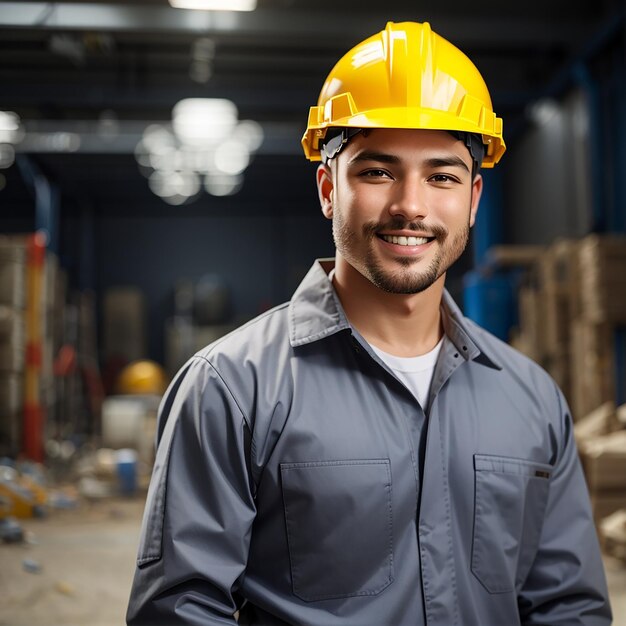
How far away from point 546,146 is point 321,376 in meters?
8.74

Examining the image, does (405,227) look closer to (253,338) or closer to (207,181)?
(253,338)

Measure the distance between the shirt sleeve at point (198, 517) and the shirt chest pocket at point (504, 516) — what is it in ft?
1.68

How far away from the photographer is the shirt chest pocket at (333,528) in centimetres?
151

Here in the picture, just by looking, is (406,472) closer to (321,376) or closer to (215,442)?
(321,376)

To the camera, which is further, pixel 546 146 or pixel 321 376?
pixel 546 146

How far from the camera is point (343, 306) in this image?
1761 mm

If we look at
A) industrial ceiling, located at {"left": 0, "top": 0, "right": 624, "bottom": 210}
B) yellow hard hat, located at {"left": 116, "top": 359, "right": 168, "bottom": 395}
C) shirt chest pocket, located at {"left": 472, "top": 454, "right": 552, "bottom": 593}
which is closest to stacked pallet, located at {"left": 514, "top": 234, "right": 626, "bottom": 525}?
industrial ceiling, located at {"left": 0, "top": 0, "right": 624, "bottom": 210}

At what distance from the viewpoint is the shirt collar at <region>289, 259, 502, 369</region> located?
166 cm

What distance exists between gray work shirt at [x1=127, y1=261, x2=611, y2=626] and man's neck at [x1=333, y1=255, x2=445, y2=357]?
5 cm

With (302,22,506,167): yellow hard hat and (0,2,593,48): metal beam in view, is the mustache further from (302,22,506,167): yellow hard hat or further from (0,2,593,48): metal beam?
(0,2,593,48): metal beam

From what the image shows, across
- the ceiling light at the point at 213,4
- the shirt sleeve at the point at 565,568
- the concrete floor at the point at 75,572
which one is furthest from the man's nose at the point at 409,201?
the ceiling light at the point at 213,4

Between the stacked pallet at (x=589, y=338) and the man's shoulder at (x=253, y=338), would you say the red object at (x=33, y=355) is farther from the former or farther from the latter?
the man's shoulder at (x=253, y=338)

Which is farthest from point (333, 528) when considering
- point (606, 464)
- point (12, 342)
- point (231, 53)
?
point (231, 53)

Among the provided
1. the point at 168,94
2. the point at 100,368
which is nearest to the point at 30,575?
the point at 168,94
